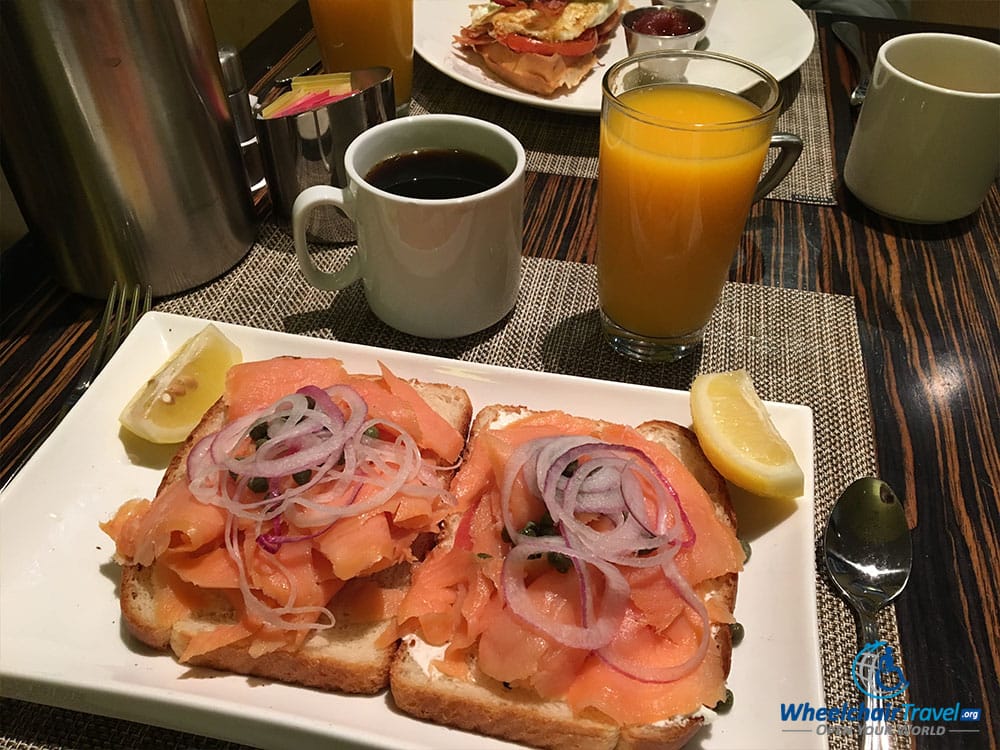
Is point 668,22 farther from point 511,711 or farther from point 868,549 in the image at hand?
point 511,711

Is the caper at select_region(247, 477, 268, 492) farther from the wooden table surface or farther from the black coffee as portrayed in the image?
the black coffee

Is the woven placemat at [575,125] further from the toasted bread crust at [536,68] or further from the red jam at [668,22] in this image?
the red jam at [668,22]

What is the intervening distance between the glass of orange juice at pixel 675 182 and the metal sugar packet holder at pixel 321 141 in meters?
0.73

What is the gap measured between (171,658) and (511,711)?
538 mm

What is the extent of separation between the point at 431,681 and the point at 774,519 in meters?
0.67

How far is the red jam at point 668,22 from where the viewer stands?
8.26ft

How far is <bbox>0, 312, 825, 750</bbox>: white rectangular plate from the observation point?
1003 millimetres

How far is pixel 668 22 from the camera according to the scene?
8.32 feet

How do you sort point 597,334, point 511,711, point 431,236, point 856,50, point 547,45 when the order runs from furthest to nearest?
point 856,50, point 547,45, point 597,334, point 431,236, point 511,711

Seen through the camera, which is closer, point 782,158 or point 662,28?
point 782,158

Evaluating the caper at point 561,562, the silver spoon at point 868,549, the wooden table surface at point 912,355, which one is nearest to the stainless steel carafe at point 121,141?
the wooden table surface at point 912,355

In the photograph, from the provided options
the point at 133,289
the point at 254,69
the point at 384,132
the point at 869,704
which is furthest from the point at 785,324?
the point at 254,69

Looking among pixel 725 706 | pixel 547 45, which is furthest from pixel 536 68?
pixel 725 706

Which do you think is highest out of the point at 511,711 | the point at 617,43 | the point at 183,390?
the point at 617,43
